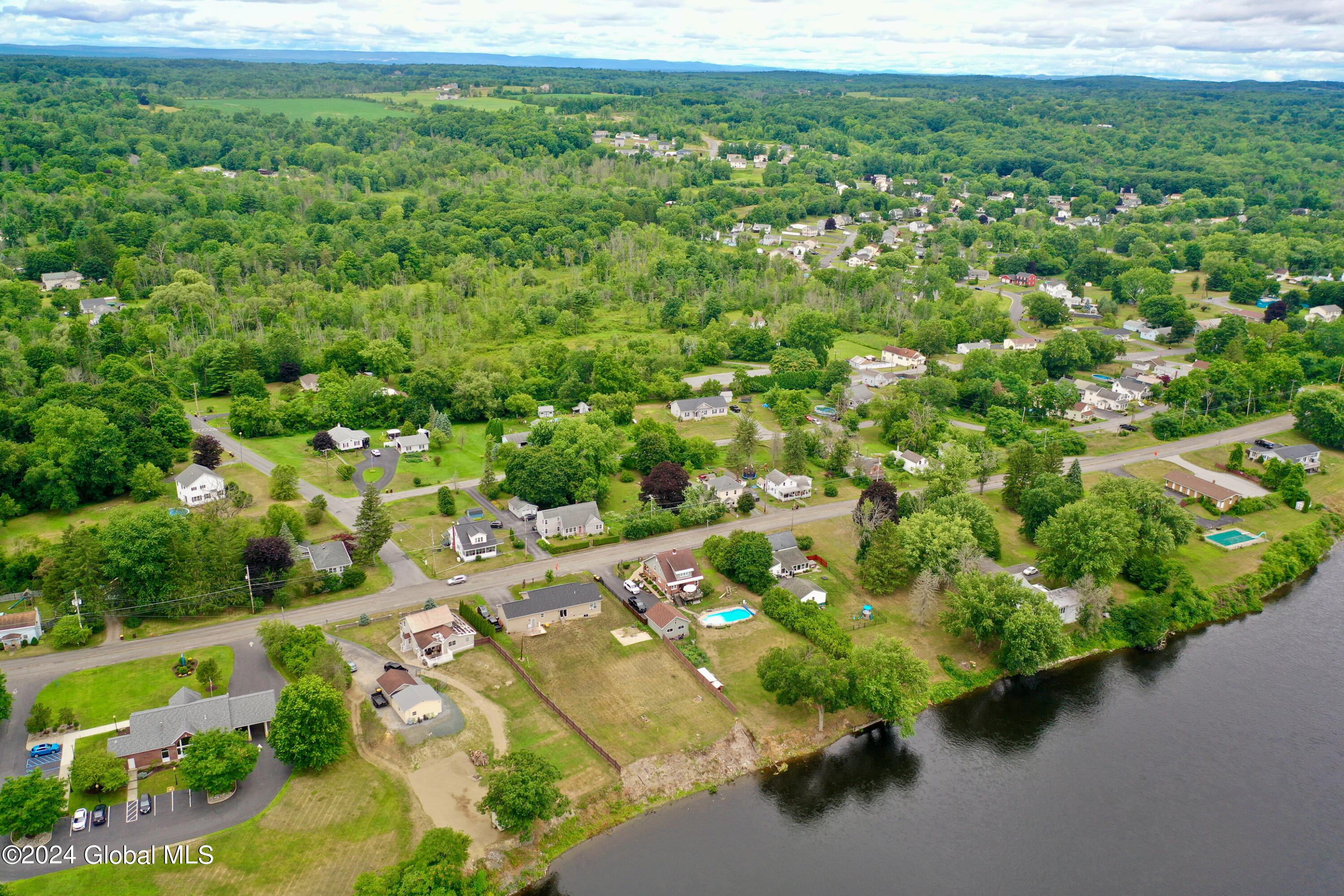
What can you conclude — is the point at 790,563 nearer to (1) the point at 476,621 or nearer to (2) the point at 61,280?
(1) the point at 476,621

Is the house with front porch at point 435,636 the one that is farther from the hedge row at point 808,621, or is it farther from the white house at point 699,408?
the white house at point 699,408

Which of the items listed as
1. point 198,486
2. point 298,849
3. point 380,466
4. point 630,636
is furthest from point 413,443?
point 298,849

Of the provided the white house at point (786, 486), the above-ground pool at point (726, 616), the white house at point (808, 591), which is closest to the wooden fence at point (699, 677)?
the above-ground pool at point (726, 616)

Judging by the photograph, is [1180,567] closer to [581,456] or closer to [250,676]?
[581,456]

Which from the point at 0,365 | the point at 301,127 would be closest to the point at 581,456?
the point at 0,365

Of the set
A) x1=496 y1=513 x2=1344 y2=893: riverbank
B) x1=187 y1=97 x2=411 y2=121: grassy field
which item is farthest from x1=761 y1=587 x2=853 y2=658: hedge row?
x1=187 y1=97 x2=411 y2=121: grassy field

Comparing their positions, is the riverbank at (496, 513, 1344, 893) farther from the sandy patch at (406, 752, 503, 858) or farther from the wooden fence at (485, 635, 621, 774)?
the sandy patch at (406, 752, 503, 858)
